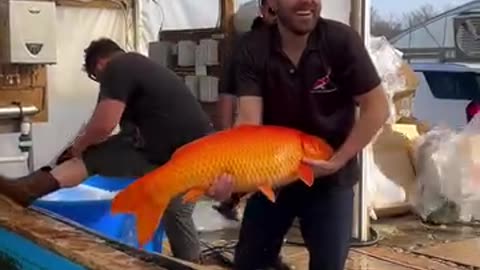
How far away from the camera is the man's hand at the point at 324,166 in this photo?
226 cm

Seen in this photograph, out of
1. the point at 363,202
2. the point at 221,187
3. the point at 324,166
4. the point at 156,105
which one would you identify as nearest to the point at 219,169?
the point at 221,187

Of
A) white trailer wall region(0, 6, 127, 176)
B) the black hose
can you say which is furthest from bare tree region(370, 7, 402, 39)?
white trailer wall region(0, 6, 127, 176)

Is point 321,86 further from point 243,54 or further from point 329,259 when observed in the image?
point 329,259

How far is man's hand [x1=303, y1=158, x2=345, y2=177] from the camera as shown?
88.8 inches

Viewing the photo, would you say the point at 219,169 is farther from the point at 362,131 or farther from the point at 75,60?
the point at 75,60

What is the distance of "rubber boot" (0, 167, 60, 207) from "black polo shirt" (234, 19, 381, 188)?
774 millimetres

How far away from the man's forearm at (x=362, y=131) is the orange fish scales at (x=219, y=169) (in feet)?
0.89

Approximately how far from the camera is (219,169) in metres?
2.04

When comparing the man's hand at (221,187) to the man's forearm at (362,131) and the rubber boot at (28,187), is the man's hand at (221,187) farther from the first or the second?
the rubber boot at (28,187)

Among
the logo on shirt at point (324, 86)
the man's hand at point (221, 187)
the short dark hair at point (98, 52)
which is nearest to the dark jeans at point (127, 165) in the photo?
the short dark hair at point (98, 52)

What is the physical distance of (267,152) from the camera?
2109 millimetres

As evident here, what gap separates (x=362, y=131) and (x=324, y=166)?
7.9 inches

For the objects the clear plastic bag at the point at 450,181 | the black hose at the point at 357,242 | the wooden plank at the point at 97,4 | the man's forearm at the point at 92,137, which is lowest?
the black hose at the point at 357,242

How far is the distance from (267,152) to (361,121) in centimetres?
46
